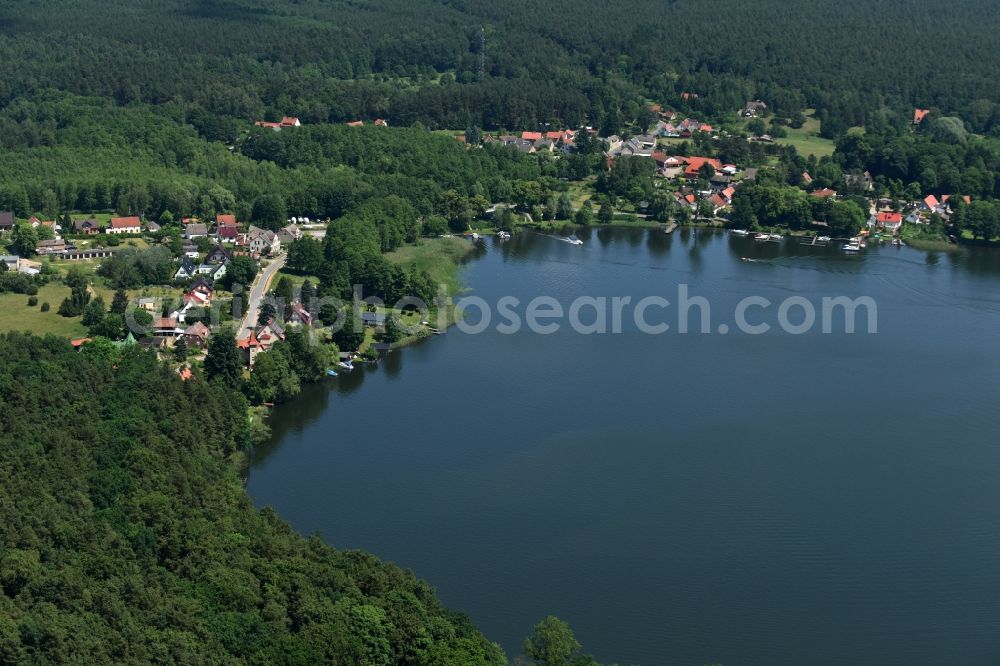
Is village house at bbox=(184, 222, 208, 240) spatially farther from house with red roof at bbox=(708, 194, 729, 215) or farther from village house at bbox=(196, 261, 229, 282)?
house with red roof at bbox=(708, 194, 729, 215)

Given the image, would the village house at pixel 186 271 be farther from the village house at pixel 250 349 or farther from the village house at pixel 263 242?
the village house at pixel 250 349

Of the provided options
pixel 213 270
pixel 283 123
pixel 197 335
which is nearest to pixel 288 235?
pixel 213 270

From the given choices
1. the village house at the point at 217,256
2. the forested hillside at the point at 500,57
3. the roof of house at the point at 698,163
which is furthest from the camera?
the forested hillside at the point at 500,57

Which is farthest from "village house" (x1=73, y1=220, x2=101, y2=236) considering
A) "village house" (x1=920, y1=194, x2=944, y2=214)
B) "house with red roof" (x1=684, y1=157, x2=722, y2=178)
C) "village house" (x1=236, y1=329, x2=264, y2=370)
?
"village house" (x1=920, y1=194, x2=944, y2=214)

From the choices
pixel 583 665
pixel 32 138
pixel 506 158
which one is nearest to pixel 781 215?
pixel 506 158

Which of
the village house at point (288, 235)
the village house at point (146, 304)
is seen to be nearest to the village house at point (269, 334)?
the village house at point (146, 304)

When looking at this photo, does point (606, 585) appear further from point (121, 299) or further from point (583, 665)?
point (121, 299)

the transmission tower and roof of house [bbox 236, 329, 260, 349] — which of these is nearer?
roof of house [bbox 236, 329, 260, 349]
